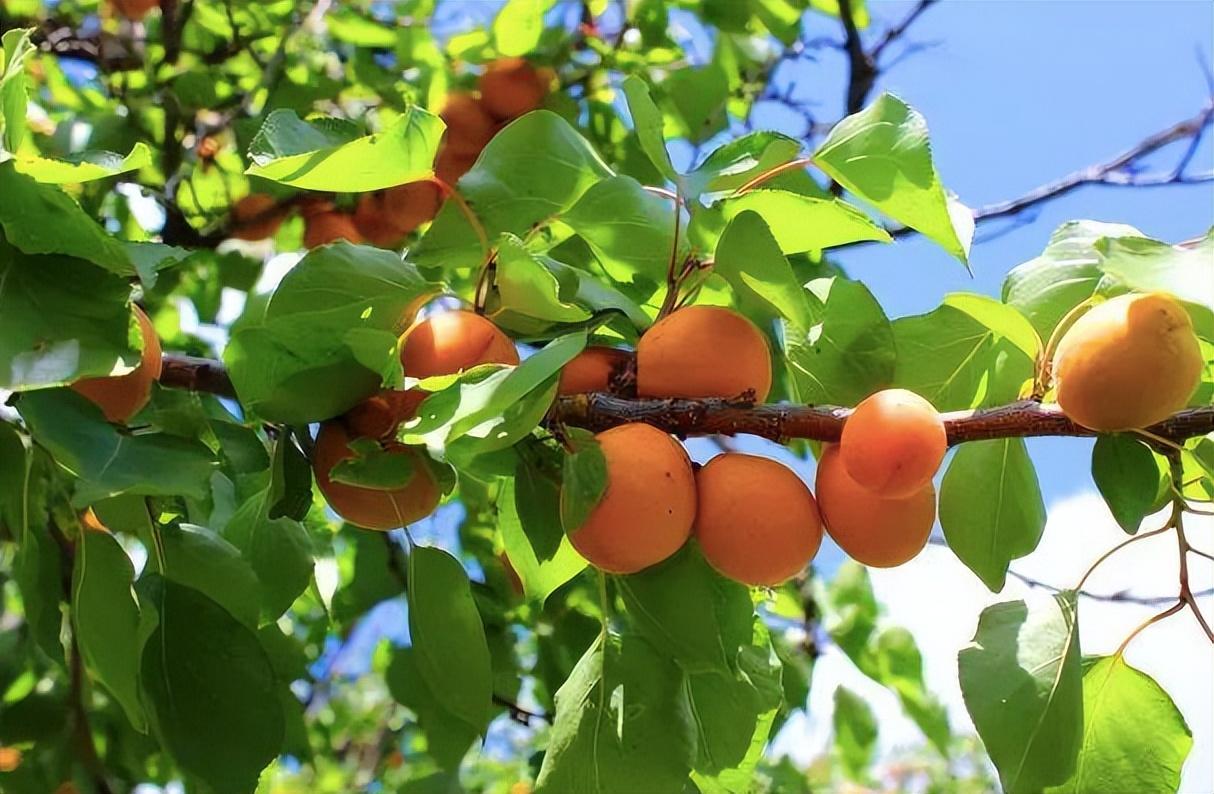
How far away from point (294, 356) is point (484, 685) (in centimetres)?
22

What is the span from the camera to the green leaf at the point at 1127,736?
1.93 ft

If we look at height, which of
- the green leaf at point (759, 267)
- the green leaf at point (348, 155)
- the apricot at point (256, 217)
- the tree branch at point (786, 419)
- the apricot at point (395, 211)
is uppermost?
the green leaf at point (348, 155)

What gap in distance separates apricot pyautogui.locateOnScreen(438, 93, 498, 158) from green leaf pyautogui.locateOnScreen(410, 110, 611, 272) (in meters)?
0.70

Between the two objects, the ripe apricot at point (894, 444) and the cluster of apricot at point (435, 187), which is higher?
the ripe apricot at point (894, 444)

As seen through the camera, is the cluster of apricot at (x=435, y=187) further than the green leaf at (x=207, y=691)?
Yes

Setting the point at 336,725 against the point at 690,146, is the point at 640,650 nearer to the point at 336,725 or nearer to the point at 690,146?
the point at 690,146

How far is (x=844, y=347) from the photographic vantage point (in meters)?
0.59

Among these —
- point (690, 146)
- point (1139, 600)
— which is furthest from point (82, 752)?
point (1139, 600)

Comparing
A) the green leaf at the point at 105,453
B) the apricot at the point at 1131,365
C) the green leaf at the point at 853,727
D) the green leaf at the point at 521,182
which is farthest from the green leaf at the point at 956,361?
the green leaf at the point at 853,727

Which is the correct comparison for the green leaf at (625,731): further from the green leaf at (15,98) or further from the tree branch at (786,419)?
the green leaf at (15,98)

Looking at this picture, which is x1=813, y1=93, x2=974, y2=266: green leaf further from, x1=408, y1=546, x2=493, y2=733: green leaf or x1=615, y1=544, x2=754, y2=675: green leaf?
x1=408, y1=546, x2=493, y2=733: green leaf

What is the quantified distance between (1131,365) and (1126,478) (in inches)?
4.5

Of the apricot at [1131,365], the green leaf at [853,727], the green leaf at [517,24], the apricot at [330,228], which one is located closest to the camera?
the apricot at [1131,365]

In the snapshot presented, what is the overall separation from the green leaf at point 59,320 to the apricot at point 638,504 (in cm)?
23
